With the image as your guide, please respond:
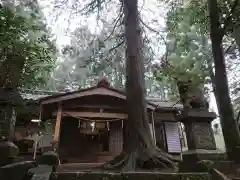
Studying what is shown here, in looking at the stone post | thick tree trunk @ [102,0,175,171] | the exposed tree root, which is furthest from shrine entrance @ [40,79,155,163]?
the stone post

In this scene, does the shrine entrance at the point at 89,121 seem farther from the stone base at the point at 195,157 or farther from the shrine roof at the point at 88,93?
the stone base at the point at 195,157

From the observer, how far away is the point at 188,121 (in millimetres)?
5914

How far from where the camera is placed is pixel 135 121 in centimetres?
688

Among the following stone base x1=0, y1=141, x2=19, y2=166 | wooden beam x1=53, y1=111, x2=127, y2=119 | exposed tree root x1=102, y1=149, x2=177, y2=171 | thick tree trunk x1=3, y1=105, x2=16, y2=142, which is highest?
wooden beam x1=53, y1=111, x2=127, y2=119

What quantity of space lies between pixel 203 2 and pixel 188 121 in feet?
22.7

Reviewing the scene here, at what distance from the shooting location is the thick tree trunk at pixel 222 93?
6.02 metres

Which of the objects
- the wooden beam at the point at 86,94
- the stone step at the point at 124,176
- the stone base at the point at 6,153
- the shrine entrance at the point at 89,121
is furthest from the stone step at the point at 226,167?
the wooden beam at the point at 86,94

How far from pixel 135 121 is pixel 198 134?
1.90 m

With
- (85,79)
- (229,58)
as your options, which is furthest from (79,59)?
(229,58)

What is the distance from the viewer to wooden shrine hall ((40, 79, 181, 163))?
38.9ft

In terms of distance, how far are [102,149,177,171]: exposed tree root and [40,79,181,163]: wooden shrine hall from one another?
5144 mm

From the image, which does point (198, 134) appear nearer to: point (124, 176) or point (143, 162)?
point (143, 162)

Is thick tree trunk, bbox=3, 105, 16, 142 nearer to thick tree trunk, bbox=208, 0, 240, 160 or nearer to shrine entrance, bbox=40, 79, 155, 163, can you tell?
shrine entrance, bbox=40, 79, 155, 163

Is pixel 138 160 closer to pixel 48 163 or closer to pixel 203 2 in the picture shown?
pixel 48 163
